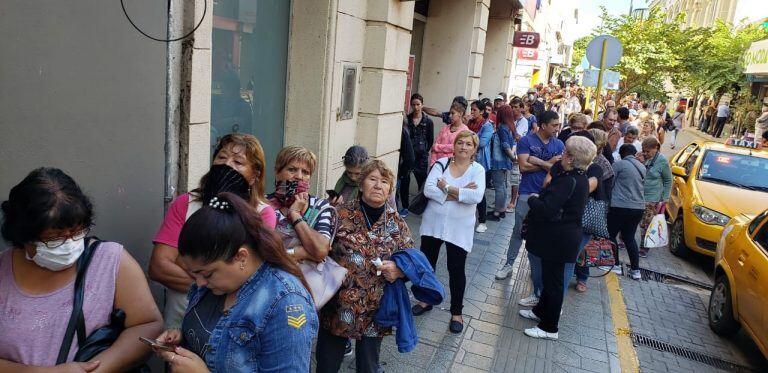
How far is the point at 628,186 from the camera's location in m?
6.68

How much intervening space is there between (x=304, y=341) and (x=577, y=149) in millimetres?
3451

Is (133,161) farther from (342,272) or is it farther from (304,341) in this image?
(304,341)

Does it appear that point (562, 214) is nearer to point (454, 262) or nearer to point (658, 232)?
point (454, 262)

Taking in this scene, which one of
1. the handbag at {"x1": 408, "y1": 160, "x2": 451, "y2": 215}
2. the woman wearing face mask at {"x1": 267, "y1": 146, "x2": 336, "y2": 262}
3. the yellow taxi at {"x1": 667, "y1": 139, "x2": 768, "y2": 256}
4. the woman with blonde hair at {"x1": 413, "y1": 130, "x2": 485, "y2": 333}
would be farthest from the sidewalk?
the yellow taxi at {"x1": 667, "y1": 139, "x2": 768, "y2": 256}

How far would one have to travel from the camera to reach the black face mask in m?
2.88

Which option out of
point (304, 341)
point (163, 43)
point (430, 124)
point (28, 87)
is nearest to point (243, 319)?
point (304, 341)

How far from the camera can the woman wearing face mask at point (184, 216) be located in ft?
9.34

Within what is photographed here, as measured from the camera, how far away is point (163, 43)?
365 centimetres

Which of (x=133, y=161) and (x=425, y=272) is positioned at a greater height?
(x=133, y=161)

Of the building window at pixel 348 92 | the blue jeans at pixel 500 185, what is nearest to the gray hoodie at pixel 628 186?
the blue jeans at pixel 500 185

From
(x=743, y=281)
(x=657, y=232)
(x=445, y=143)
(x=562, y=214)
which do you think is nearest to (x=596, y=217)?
(x=562, y=214)

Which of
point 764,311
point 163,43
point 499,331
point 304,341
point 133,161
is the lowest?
point 499,331

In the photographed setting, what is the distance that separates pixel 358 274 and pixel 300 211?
52 centimetres

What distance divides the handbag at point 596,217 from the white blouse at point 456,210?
1.37 meters
